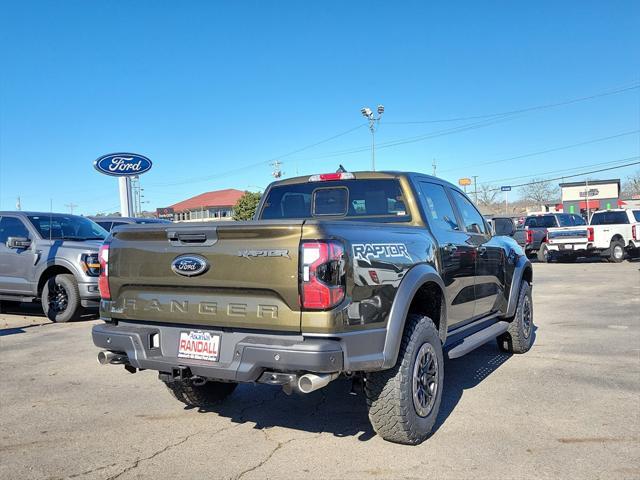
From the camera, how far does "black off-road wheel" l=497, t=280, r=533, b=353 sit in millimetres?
6199

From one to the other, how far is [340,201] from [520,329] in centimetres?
277

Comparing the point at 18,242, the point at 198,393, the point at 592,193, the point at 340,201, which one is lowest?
the point at 198,393

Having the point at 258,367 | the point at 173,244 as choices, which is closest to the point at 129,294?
the point at 173,244

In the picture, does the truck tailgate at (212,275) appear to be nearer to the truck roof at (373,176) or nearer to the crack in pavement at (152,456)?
the crack in pavement at (152,456)

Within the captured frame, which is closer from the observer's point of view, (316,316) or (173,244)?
(316,316)

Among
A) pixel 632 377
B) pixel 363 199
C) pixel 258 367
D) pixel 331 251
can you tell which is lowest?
pixel 632 377

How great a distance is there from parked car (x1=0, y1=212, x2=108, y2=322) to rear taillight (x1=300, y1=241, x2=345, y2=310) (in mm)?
6722

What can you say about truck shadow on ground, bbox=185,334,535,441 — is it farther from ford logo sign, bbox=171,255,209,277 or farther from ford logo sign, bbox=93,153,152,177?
ford logo sign, bbox=93,153,152,177

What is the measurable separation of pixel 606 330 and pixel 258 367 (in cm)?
611

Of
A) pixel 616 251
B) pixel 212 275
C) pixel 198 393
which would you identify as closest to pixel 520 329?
pixel 198 393

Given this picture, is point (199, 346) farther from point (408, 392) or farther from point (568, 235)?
point (568, 235)

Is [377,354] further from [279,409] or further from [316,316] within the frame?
[279,409]

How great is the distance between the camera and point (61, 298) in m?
9.25

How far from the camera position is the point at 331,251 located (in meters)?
3.14
